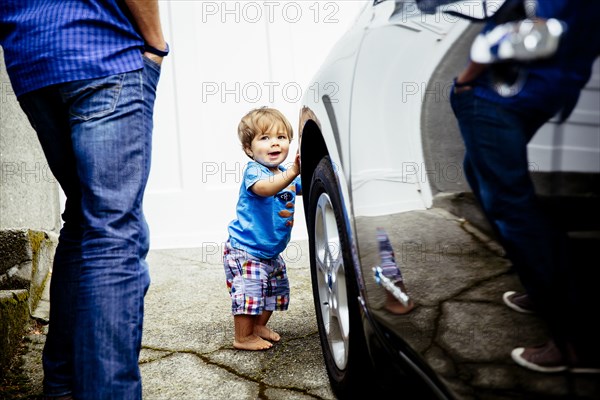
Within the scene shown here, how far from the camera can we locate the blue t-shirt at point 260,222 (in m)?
2.13

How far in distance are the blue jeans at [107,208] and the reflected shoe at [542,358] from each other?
771 mm

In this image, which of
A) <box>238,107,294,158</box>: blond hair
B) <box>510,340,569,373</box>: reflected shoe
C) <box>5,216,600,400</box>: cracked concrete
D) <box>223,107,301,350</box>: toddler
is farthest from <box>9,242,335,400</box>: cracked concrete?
<box>510,340,569,373</box>: reflected shoe

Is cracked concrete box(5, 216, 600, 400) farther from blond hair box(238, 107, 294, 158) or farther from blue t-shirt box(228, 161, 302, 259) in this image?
blond hair box(238, 107, 294, 158)

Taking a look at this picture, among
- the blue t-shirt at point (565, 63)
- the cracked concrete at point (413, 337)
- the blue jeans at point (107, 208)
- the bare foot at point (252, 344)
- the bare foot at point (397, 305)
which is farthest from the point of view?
the bare foot at point (252, 344)

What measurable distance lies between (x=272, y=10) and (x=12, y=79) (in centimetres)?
284

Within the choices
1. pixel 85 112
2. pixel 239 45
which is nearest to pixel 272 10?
pixel 239 45

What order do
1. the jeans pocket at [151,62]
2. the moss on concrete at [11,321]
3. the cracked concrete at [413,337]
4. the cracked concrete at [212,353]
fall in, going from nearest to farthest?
the cracked concrete at [413,337], the jeans pocket at [151,62], the cracked concrete at [212,353], the moss on concrete at [11,321]

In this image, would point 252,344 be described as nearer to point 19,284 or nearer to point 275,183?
point 275,183

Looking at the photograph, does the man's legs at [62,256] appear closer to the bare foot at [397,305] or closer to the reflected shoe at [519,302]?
the bare foot at [397,305]

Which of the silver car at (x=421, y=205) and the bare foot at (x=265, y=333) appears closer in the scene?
the silver car at (x=421, y=205)

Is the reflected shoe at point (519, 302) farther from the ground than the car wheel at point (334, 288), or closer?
farther from the ground

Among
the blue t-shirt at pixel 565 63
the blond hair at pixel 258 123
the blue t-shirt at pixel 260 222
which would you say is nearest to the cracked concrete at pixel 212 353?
the blue t-shirt at pixel 260 222

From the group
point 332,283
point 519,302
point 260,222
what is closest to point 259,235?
point 260,222

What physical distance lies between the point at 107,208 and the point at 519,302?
824 mm
